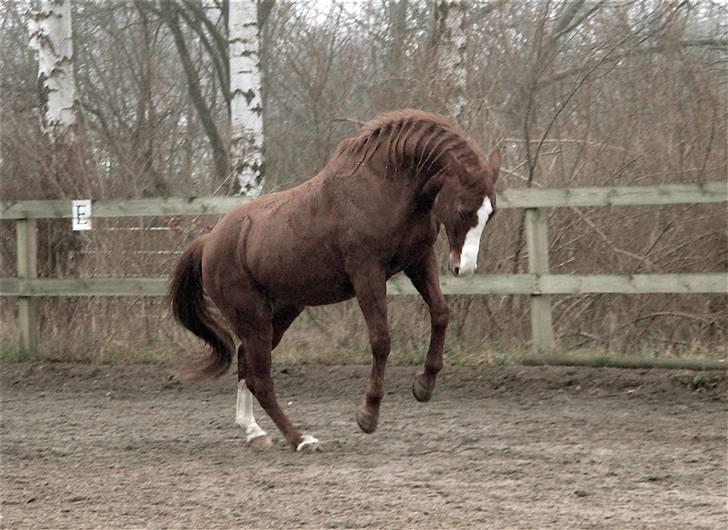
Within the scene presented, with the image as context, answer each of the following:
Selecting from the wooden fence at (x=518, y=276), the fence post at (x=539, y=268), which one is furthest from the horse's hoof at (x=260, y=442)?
the fence post at (x=539, y=268)

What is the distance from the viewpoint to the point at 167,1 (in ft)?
65.0

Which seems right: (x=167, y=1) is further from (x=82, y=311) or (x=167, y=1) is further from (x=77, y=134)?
(x=82, y=311)

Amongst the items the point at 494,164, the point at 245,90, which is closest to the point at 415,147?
the point at 494,164

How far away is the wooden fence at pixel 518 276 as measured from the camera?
8.04m

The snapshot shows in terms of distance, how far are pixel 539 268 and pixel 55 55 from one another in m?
6.62

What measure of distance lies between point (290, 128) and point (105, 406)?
270 inches

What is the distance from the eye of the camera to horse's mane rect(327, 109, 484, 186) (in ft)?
18.4

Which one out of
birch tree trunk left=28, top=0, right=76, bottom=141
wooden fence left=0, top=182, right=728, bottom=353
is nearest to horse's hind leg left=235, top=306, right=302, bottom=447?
wooden fence left=0, top=182, right=728, bottom=353

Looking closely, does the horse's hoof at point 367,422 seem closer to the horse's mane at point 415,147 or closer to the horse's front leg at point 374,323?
the horse's front leg at point 374,323

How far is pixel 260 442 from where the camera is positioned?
639 centimetres

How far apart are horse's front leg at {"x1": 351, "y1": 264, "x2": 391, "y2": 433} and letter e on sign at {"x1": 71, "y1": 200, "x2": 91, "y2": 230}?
4.74 m

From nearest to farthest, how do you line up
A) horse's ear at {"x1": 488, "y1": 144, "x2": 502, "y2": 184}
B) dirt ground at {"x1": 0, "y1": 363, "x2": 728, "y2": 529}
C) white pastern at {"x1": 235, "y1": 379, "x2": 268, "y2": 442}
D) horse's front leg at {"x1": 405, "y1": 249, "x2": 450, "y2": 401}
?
dirt ground at {"x1": 0, "y1": 363, "x2": 728, "y2": 529}
horse's ear at {"x1": 488, "y1": 144, "x2": 502, "y2": 184}
horse's front leg at {"x1": 405, "y1": 249, "x2": 450, "y2": 401}
white pastern at {"x1": 235, "y1": 379, "x2": 268, "y2": 442}

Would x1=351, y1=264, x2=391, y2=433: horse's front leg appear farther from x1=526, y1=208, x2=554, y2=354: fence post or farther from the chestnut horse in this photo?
x1=526, y1=208, x2=554, y2=354: fence post

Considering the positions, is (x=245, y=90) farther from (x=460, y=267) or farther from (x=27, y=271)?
(x=460, y=267)
